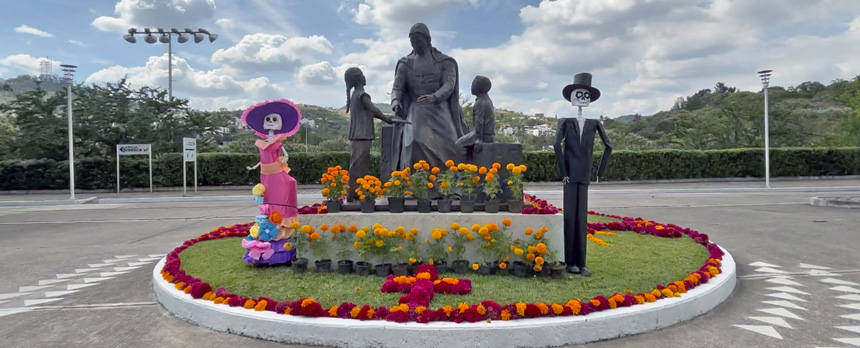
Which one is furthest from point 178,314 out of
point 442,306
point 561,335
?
point 561,335

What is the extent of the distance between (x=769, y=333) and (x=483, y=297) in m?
2.26

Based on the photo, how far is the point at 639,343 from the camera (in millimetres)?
3771

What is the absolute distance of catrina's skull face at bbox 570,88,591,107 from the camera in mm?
5016

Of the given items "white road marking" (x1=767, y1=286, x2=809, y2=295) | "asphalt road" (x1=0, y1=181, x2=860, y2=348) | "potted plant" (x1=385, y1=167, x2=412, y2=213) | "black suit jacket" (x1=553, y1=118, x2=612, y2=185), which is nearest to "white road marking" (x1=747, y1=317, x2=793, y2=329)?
"asphalt road" (x1=0, y1=181, x2=860, y2=348)

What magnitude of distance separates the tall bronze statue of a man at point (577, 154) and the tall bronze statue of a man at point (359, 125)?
2385 millimetres

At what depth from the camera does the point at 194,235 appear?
9.65 metres

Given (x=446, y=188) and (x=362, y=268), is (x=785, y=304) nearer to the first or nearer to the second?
(x=446, y=188)

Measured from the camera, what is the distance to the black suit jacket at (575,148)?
498 cm

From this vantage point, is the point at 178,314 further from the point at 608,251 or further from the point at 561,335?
the point at 608,251

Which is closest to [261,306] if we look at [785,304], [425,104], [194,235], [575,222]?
[575,222]

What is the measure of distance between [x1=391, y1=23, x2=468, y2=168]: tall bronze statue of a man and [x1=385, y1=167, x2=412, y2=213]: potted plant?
104cm

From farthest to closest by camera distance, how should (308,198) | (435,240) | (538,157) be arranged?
(538,157) → (308,198) → (435,240)

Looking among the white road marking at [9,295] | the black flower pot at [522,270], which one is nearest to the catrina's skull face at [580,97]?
the black flower pot at [522,270]

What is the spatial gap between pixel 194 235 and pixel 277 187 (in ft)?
16.6
